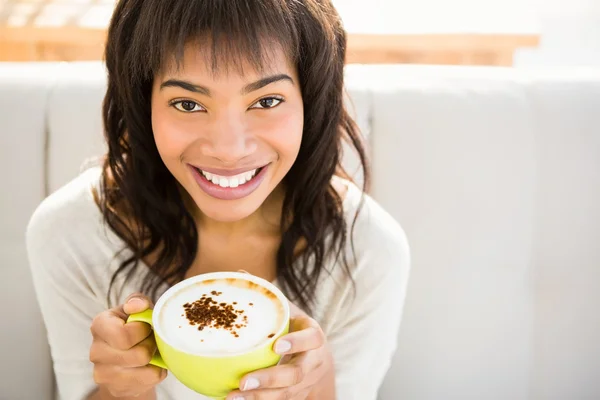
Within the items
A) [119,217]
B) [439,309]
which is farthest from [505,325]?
[119,217]

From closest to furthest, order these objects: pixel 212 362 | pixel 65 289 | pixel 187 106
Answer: pixel 212 362
pixel 187 106
pixel 65 289

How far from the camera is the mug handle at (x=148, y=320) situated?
0.73m

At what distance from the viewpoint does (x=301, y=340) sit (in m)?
0.73

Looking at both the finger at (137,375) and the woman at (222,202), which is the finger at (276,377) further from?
the finger at (137,375)

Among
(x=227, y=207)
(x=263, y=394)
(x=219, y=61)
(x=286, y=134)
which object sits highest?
(x=219, y=61)

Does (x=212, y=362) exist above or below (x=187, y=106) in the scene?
below

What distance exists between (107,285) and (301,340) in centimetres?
54

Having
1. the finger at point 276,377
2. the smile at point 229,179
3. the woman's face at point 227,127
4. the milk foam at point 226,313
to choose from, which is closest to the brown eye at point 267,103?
the woman's face at point 227,127

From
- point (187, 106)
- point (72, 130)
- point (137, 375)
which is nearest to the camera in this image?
point (137, 375)

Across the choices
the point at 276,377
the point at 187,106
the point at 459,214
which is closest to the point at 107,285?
the point at 187,106

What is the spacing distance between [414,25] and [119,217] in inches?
49.6

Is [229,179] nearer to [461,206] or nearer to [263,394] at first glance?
[263,394]

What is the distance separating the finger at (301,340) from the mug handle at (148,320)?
150 mm

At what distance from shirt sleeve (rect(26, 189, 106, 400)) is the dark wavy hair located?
2.8 inches
